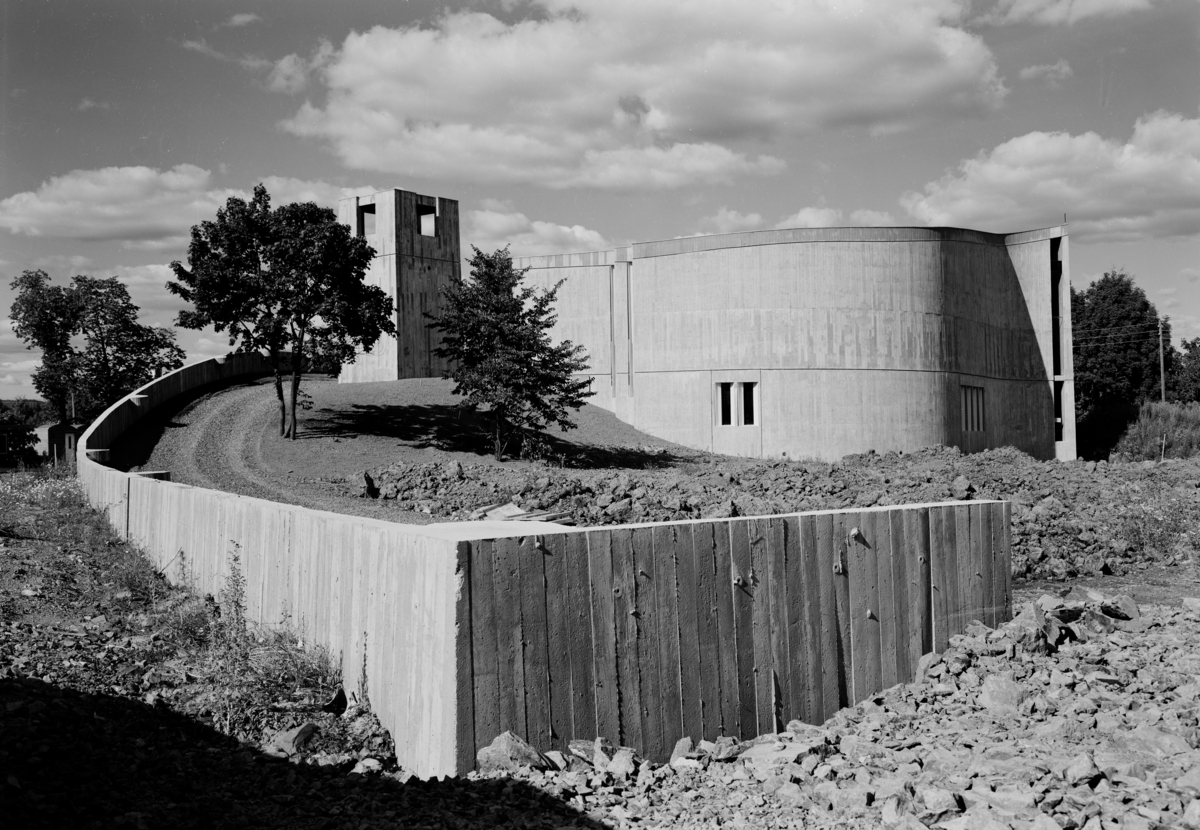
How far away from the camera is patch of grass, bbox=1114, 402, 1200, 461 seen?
44188mm

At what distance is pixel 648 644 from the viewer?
6.54m

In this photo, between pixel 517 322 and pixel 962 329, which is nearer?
pixel 517 322

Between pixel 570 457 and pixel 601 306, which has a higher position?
pixel 601 306

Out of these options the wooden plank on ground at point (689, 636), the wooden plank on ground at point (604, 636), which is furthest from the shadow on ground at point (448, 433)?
the wooden plank on ground at point (604, 636)

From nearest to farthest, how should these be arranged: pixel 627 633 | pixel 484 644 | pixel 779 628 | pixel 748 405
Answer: pixel 484 644
pixel 627 633
pixel 779 628
pixel 748 405

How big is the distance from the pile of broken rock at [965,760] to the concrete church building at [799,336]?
2522 centimetres

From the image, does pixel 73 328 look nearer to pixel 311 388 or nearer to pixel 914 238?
pixel 311 388

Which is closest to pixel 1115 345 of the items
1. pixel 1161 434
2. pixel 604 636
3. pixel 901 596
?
pixel 1161 434

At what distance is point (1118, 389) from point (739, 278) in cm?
4400

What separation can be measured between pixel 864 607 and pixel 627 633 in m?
2.36

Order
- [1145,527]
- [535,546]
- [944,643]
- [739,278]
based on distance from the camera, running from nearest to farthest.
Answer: [535,546], [944,643], [1145,527], [739,278]

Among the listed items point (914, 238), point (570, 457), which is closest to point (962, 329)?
point (914, 238)

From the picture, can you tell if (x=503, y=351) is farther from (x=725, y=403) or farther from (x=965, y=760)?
(x=965, y=760)

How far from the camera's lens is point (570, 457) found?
29.5 metres
